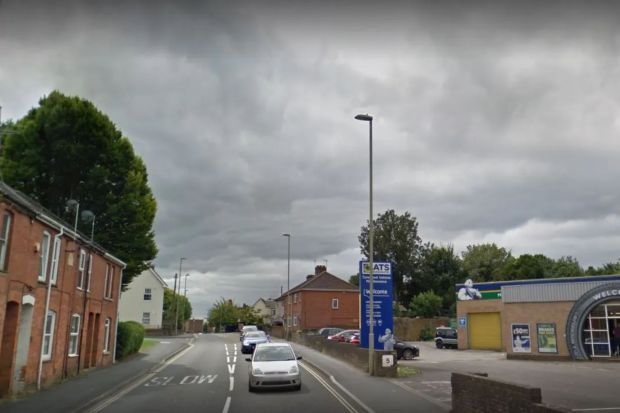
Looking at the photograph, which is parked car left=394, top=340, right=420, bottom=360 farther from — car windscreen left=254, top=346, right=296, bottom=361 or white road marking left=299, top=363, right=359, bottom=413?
car windscreen left=254, top=346, right=296, bottom=361

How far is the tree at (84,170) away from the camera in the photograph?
28406 mm

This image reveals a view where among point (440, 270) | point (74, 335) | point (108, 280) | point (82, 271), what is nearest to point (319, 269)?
point (440, 270)

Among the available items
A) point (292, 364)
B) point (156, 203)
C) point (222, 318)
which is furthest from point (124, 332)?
point (222, 318)

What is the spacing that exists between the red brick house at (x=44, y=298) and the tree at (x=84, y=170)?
5675 millimetres

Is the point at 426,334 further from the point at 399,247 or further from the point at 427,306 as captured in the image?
the point at 399,247

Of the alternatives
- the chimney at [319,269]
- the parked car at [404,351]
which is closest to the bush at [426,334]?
the chimney at [319,269]

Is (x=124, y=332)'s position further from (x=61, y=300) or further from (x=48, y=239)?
(x=48, y=239)

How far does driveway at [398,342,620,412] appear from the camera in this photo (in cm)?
1485

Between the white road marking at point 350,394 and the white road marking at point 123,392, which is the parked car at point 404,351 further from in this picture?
the white road marking at point 123,392

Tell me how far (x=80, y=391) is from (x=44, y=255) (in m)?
4.73

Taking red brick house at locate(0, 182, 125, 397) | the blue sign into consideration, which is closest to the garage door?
the blue sign

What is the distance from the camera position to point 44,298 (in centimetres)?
1756

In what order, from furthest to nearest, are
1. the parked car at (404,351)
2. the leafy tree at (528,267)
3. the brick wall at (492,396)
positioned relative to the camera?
the leafy tree at (528,267)
the parked car at (404,351)
the brick wall at (492,396)

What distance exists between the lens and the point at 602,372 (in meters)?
23.2
